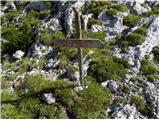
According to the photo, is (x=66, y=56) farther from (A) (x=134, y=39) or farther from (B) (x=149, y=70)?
(B) (x=149, y=70)

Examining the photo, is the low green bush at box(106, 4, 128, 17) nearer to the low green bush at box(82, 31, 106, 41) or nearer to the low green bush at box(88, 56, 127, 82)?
the low green bush at box(82, 31, 106, 41)

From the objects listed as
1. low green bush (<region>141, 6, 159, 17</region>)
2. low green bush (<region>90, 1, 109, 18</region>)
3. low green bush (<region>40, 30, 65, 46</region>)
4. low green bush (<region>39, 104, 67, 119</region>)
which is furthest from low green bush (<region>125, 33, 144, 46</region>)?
low green bush (<region>39, 104, 67, 119</region>)

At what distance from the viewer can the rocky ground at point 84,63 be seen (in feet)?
65.6

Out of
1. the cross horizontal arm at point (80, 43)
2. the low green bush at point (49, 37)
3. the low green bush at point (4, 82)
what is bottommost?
the low green bush at point (4, 82)

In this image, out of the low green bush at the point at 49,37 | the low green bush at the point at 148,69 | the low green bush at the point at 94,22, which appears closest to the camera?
the low green bush at the point at 148,69

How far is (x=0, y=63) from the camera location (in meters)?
26.5

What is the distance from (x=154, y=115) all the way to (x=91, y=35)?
9210mm

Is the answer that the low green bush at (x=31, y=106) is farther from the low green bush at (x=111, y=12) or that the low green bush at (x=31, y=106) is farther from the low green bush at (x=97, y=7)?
the low green bush at (x=97, y=7)

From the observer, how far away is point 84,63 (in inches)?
925

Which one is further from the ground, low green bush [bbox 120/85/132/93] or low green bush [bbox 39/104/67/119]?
low green bush [bbox 120/85/132/93]

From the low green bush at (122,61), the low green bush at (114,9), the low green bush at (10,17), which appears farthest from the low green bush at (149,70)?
the low green bush at (10,17)

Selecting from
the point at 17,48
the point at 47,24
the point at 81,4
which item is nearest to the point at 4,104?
the point at 17,48

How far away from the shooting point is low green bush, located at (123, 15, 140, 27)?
88.4 ft

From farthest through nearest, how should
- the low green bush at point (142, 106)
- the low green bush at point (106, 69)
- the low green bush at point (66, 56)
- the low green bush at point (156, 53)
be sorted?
the low green bush at point (66, 56)
the low green bush at point (156, 53)
the low green bush at point (106, 69)
the low green bush at point (142, 106)
